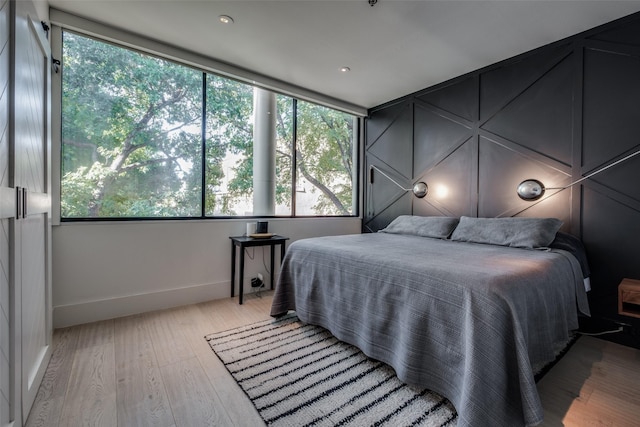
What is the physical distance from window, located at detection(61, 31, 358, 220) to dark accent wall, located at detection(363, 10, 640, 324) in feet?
5.64

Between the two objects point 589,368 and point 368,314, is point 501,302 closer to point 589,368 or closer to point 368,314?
point 368,314

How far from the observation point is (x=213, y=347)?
205 cm

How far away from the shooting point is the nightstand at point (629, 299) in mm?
1870

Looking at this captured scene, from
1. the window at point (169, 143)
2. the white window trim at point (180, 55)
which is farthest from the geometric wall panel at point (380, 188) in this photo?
the white window trim at point (180, 55)

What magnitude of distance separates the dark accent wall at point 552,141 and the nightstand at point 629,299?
0.29 metres

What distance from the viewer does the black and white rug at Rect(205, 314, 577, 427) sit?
1381 mm

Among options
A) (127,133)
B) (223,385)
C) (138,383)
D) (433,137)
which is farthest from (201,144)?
(433,137)

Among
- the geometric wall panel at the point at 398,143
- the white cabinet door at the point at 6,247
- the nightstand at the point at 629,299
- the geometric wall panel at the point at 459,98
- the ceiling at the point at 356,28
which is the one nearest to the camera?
the white cabinet door at the point at 6,247

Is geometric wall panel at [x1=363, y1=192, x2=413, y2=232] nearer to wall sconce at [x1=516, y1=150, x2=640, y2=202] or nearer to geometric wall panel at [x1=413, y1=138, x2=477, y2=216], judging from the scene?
geometric wall panel at [x1=413, y1=138, x2=477, y2=216]

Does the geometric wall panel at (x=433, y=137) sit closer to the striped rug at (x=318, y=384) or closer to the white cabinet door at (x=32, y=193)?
the striped rug at (x=318, y=384)

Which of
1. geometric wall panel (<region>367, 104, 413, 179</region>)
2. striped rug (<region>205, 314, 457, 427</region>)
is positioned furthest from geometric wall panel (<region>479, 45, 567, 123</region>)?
striped rug (<region>205, 314, 457, 427</region>)

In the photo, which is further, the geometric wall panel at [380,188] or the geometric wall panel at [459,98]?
the geometric wall panel at [380,188]

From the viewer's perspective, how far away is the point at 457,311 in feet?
4.49

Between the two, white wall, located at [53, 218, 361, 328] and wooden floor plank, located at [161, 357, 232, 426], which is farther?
white wall, located at [53, 218, 361, 328]
